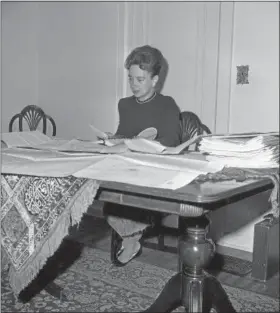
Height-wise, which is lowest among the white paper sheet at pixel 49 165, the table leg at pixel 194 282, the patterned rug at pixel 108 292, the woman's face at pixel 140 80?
the patterned rug at pixel 108 292

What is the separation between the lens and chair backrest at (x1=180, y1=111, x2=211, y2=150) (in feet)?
9.85

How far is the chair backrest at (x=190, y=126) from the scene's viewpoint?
3.00 meters

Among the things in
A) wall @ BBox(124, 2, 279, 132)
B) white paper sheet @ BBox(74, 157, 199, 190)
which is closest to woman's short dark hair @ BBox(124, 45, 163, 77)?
wall @ BBox(124, 2, 279, 132)

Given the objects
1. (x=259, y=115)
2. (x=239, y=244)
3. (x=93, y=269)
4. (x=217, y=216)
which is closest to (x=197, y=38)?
(x=259, y=115)

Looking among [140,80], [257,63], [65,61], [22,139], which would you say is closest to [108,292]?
[22,139]

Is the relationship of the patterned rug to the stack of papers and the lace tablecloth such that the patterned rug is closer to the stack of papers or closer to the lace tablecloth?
the lace tablecloth

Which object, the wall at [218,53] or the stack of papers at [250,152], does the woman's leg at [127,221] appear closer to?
the stack of papers at [250,152]

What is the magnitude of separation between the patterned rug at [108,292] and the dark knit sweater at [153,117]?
0.82 metres

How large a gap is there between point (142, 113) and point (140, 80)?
255 millimetres

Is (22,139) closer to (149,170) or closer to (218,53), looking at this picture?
(149,170)

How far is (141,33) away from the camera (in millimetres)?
3824

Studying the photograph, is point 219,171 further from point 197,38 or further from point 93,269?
point 197,38

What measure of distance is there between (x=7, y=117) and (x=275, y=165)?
3.63 metres

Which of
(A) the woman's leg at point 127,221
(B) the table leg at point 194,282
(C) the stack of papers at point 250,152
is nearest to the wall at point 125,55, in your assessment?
(A) the woman's leg at point 127,221
